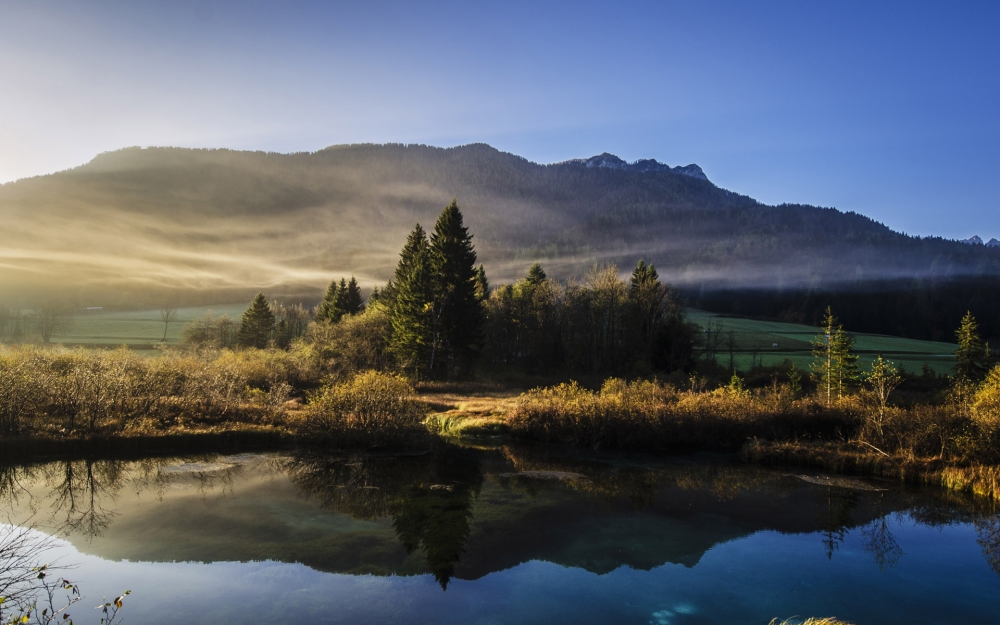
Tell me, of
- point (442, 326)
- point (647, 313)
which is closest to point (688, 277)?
point (647, 313)

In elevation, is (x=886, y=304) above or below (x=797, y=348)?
above

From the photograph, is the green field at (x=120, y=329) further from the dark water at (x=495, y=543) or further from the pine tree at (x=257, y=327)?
the dark water at (x=495, y=543)

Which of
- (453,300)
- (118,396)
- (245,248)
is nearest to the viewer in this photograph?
(118,396)

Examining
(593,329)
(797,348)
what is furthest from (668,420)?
(797,348)

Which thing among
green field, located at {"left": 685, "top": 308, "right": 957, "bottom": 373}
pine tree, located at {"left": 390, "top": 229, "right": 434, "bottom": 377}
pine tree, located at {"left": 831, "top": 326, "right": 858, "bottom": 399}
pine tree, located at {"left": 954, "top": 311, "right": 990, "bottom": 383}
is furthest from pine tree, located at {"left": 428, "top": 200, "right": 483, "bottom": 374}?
pine tree, located at {"left": 954, "top": 311, "right": 990, "bottom": 383}

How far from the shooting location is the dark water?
1134 centimetres

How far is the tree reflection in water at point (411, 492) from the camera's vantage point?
48.6 ft

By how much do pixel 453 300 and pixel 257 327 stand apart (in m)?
35.2

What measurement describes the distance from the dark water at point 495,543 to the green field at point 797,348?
55.3m

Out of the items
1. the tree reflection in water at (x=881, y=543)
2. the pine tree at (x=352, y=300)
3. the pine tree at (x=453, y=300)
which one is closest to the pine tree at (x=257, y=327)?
the pine tree at (x=352, y=300)

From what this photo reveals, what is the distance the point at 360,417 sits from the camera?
26.0 m

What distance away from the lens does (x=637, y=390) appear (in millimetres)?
33469

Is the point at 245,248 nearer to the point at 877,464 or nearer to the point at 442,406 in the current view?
the point at 442,406

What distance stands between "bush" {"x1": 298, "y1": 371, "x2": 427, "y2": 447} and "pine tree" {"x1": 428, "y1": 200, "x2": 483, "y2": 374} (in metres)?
26.3
